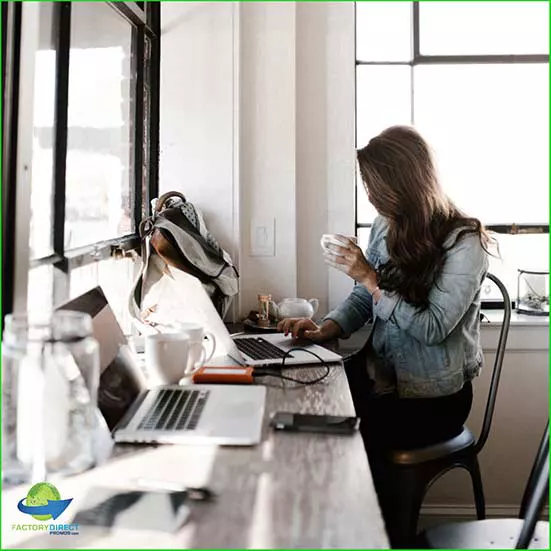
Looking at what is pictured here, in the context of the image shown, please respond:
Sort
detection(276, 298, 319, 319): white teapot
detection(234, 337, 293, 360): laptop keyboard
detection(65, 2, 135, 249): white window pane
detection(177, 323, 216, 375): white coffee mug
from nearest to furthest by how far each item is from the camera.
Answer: detection(177, 323, 216, 375): white coffee mug
detection(65, 2, 135, 249): white window pane
detection(234, 337, 293, 360): laptop keyboard
detection(276, 298, 319, 319): white teapot

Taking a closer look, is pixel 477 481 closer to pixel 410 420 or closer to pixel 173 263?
pixel 410 420

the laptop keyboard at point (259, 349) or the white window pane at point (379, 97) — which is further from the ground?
the white window pane at point (379, 97)

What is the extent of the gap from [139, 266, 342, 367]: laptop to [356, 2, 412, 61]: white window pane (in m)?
1.18

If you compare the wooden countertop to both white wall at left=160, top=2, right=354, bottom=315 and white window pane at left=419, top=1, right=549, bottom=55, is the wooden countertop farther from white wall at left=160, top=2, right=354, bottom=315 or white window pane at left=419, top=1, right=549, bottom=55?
white window pane at left=419, top=1, right=549, bottom=55

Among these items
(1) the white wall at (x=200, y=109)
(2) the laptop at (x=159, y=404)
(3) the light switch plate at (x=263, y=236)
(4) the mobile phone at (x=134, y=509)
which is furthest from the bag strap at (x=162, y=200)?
(4) the mobile phone at (x=134, y=509)

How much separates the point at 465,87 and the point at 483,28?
234mm

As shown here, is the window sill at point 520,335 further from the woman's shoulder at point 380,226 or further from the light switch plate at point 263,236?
the light switch plate at point 263,236

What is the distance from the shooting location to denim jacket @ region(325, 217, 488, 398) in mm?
1710

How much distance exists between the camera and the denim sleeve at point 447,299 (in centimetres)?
170

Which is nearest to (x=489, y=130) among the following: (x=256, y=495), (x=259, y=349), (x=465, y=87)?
(x=465, y=87)

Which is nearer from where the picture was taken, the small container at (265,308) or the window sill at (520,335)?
the small container at (265,308)

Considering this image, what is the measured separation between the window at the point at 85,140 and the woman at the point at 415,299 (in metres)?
0.58

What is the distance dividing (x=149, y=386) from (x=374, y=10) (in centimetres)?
175

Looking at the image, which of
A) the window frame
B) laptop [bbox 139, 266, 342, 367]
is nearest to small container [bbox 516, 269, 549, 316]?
the window frame
